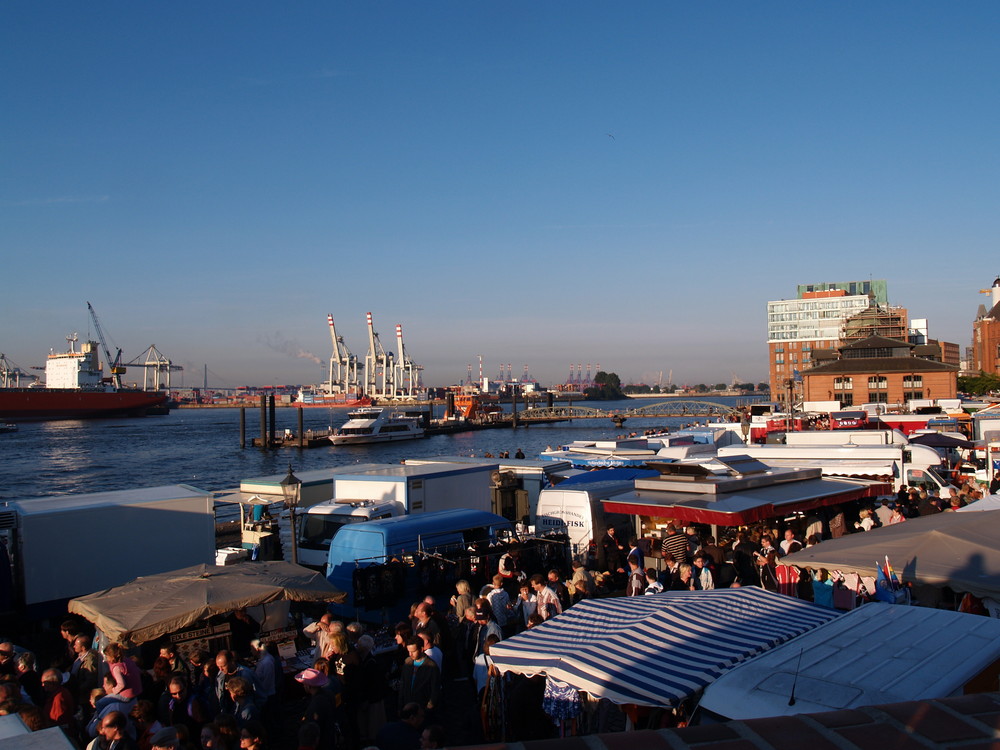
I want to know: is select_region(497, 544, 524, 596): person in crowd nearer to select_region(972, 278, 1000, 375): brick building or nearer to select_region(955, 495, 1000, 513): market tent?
select_region(955, 495, 1000, 513): market tent

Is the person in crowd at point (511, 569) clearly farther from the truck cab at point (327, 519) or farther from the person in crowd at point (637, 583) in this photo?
the truck cab at point (327, 519)

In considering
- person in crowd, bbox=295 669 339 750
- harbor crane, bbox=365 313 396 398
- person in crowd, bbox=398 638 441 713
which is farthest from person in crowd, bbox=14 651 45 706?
harbor crane, bbox=365 313 396 398

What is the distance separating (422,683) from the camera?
6316mm

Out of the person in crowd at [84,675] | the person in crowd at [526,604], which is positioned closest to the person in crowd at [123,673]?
the person in crowd at [84,675]

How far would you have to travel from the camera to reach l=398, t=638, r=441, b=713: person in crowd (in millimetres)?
6309

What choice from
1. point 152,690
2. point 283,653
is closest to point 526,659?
point 152,690

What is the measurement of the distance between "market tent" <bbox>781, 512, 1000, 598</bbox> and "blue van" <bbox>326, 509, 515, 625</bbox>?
469 centimetres

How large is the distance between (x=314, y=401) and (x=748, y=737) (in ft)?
664

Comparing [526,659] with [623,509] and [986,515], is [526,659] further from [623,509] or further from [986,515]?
[623,509]

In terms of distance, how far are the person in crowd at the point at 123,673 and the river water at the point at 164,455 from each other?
125 ft

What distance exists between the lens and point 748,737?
6.16ft

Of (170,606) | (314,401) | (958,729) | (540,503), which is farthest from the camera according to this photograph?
(314,401)

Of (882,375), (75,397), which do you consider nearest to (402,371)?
(75,397)

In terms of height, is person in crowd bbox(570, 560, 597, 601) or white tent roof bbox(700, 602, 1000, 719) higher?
white tent roof bbox(700, 602, 1000, 719)
